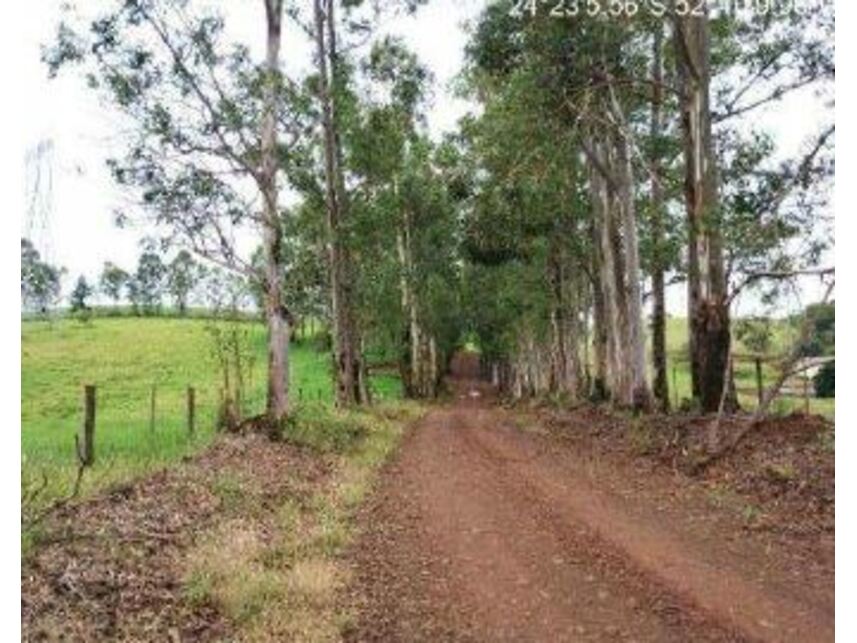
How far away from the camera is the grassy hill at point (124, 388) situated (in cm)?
1942

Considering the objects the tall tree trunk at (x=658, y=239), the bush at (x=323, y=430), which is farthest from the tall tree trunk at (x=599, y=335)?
the bush at (x=323, y=430)

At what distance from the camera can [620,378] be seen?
31781 millimetres

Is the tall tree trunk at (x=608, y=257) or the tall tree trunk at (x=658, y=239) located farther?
the tall tree trunk at (x=608, y=257)

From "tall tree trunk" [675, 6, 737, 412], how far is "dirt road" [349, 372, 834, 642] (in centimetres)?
530

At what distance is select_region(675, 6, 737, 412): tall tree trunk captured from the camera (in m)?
21.1

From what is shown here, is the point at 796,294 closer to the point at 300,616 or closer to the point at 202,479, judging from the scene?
the point at 202,479

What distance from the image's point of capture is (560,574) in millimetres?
10922

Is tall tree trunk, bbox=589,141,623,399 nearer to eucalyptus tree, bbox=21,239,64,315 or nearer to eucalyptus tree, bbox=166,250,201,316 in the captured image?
eucalyptus tree, bbox=21,239,64,315

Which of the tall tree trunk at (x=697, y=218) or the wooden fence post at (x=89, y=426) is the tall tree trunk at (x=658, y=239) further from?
the wooden fence post at (x=89, y=426)

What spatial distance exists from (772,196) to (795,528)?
11.9 metres

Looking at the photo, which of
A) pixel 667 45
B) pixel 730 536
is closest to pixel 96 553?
pixel 730 536

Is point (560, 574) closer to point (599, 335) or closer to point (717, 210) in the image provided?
point (717, 210)

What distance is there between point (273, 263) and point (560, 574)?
1351 centimetres

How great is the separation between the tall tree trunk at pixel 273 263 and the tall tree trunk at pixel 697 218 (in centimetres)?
831
